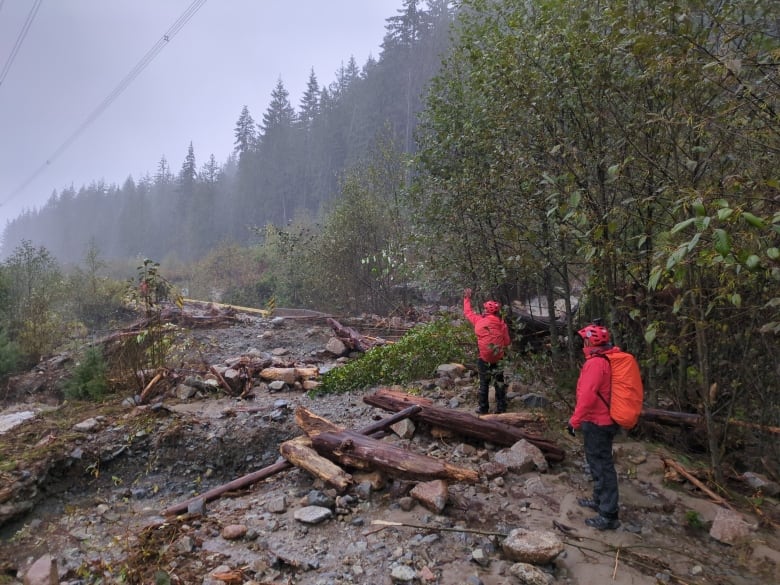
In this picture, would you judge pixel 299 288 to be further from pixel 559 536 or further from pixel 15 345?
pixel 559 536

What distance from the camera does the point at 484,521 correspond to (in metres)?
3.62

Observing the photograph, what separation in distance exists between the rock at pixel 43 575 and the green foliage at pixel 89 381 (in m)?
4.72

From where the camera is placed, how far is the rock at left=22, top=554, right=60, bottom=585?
3242mm

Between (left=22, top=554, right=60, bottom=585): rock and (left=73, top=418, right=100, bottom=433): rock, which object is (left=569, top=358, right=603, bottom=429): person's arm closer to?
(left=22, top=554, right=60, bottom=585): rock

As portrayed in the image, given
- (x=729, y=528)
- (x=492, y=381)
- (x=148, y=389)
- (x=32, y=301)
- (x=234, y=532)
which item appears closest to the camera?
(x=729, y=528)

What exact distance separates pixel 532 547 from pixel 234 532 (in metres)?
2.37

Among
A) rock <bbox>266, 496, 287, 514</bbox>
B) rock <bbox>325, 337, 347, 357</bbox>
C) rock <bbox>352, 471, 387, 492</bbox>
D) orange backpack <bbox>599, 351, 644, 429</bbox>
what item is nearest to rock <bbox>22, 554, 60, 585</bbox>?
rock <bbox>266, 496, 287, 514</bbox>

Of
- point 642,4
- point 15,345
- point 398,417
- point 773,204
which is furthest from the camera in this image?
point 15,345

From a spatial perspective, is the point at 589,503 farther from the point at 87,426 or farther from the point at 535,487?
the point at 87,426

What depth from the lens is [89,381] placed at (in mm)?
7949

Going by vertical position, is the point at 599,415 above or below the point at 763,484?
above

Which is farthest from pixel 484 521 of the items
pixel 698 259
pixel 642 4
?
pixel 642 4

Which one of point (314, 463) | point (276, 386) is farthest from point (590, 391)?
point (276, 386)

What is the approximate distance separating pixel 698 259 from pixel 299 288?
20434 millimetres
